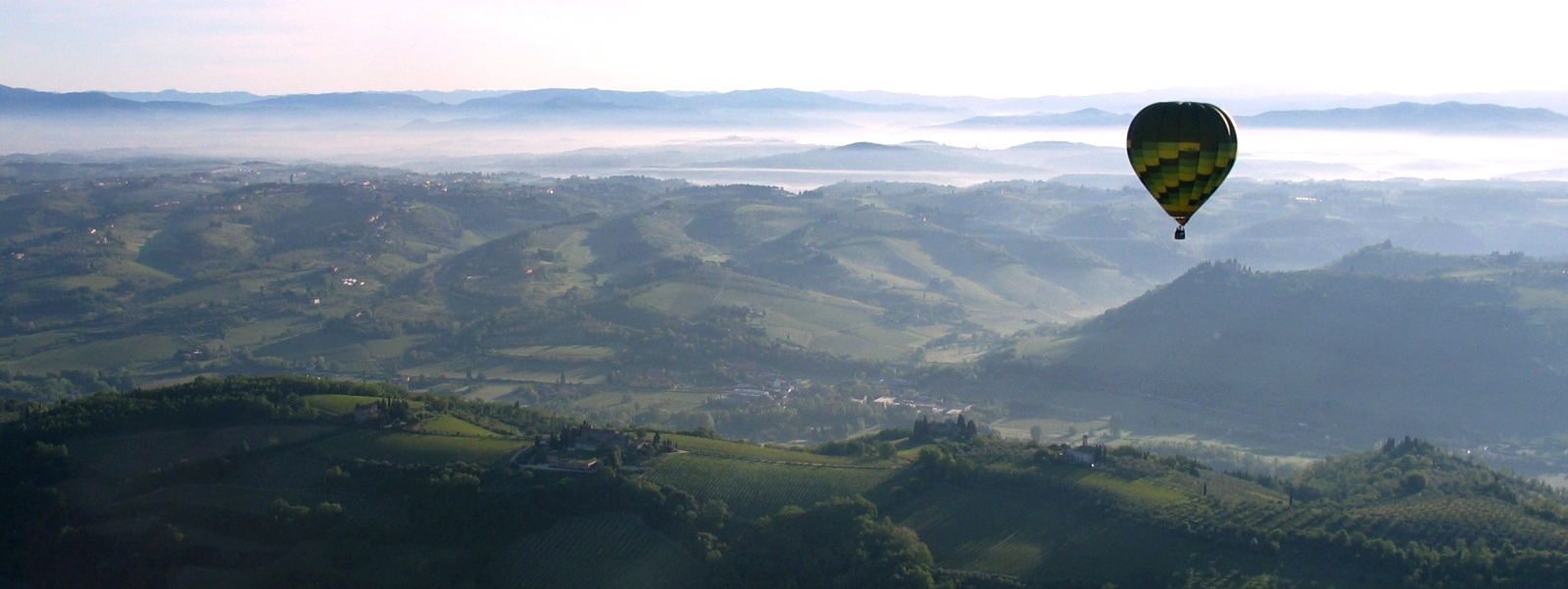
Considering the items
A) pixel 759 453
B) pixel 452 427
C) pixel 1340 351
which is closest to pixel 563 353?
pixel 452 427

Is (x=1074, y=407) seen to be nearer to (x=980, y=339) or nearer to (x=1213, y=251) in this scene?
(x=980, y=339)

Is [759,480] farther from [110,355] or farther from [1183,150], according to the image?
[110,355]

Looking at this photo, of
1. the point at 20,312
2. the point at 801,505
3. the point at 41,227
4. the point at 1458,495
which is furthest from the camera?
the point at 41,227

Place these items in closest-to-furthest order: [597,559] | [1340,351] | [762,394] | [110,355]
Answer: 1. [597,559]
2. [762,394]
3. [110,355]
4. [1340,351]

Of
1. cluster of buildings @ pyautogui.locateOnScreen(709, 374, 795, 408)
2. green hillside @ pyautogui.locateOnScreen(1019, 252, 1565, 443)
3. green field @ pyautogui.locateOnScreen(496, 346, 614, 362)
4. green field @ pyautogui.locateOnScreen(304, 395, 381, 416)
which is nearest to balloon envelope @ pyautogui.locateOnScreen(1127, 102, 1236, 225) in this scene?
green field @ pyautogui.locateOnScreen(304, 395, 381, 416)

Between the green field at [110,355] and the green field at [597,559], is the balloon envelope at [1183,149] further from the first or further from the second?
the green field at [110,355]

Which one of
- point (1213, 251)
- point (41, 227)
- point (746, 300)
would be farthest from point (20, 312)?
point (1213, 251)
